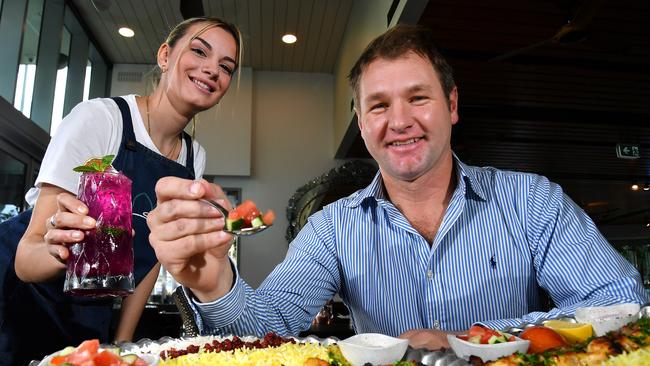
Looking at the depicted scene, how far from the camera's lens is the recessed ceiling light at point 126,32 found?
552 centimetres

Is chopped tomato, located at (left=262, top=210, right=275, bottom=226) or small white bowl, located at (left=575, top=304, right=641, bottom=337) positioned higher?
chopped tomato, located at (left=262, top=210, right=275, bottom=226)

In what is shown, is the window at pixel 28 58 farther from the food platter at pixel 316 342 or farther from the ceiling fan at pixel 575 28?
the ceiling fan at pixel 575 28

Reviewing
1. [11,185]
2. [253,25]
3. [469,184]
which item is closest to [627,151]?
[253,25]

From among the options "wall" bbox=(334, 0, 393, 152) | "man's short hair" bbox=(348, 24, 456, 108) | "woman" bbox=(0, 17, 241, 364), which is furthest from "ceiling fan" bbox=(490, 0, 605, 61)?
"woman" bbox=(0, 17, 241, 364)

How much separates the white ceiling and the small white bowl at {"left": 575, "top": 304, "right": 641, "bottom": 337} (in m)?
4.56

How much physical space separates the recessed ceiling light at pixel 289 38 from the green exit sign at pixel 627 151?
155 inches

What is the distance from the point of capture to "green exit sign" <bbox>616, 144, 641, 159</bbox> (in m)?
5.57

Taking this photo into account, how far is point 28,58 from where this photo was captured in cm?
422

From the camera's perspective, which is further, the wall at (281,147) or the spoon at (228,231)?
the wall at (281,147)

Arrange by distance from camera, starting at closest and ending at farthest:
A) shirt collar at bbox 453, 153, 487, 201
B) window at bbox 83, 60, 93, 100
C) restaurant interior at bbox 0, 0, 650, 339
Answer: shirt collar at bbox 453, 153, 487, 201 → restaurant interior at bbox 0, 0, 650, 339 → window at bbox 83, 60, 93, 100

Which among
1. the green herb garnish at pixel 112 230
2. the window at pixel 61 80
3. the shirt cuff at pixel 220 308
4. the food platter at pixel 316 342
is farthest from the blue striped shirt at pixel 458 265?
the window at pixel 61 80

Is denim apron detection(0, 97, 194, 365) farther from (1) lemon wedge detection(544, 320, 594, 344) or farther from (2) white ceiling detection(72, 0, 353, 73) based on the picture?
(2) white ceiling detection(72, 0, 353, 73)

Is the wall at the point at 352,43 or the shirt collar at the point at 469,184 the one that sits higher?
the wall at the point at 352,43

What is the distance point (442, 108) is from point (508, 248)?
52 centimetres
